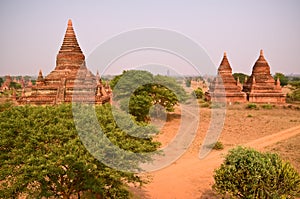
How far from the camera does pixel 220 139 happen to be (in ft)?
77.2

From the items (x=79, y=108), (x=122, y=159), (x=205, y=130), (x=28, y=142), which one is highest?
(x=79, y=108)

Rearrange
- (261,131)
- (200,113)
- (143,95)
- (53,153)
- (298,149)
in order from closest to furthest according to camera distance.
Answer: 1. (53,153)
2. (298,149)
3. (261,131)
4. (143,95)
5. (200,113)

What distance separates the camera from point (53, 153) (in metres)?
8.96

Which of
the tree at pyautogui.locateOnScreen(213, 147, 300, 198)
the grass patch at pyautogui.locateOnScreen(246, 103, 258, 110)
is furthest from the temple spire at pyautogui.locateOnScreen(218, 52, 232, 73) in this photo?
the tree at pyautogui.locateOnScreen(213, 147, 300, 198)

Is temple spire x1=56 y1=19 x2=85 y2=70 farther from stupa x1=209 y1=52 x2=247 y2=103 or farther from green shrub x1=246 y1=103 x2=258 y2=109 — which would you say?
stupa x1=209 y1=52 x2=247 y2=103

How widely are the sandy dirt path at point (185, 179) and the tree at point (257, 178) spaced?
220 centimetres

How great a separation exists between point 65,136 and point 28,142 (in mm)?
1191

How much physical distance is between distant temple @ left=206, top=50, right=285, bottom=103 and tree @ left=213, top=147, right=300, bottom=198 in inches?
1231

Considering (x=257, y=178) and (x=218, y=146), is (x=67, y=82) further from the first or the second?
(x=257, y=178)

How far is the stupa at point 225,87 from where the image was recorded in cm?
4109

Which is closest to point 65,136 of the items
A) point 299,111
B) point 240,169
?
point 240,169

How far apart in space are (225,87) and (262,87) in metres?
5.32

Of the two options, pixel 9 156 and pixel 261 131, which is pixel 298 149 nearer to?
pixel 261 131

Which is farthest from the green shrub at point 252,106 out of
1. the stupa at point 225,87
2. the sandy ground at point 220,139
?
the stupa at point 225,87
